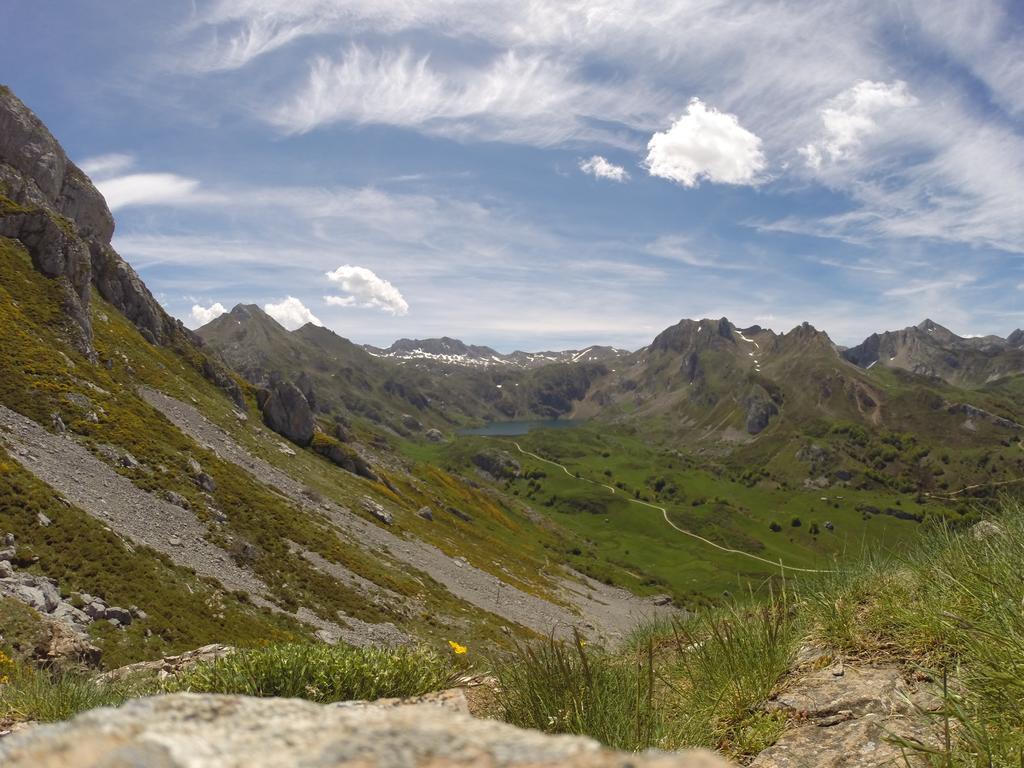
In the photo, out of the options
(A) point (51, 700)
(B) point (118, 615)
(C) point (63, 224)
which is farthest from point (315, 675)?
(C) point (63, 224)

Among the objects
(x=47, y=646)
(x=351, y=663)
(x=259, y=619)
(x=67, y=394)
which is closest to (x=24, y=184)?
(x=67, y=394)

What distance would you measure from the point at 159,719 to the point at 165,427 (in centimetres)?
6387

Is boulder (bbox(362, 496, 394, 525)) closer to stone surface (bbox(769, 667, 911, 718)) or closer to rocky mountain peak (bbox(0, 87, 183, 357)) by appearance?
rocky mountain peak (bbox(0, 87, 183, 357))

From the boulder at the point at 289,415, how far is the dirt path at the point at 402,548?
2629cm

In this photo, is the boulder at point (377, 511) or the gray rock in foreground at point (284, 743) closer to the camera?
the gray rock in foreground at point (284, 743)

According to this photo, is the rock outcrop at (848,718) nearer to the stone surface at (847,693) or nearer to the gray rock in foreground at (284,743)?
the stone surface at (847,693)

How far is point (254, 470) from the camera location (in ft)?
216

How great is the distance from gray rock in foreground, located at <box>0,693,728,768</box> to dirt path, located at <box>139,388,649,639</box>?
62121mm

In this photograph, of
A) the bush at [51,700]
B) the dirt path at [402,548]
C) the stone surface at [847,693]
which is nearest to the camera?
the stone surface at [847,693]

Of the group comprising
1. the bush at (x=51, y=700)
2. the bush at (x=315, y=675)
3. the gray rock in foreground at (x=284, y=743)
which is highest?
the gray rock in foreground at (x=284, y=743)

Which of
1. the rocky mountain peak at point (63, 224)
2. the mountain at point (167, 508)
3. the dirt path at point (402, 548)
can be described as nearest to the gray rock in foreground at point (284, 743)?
the mountain at point (167, 508)

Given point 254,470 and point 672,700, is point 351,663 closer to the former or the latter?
point 672,700

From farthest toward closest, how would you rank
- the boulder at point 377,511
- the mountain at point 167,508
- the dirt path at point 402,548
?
the boulder at point 377,511 → the dirt path at point 402,548 → the mountain at point 167,508

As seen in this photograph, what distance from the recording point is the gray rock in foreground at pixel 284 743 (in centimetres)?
187
